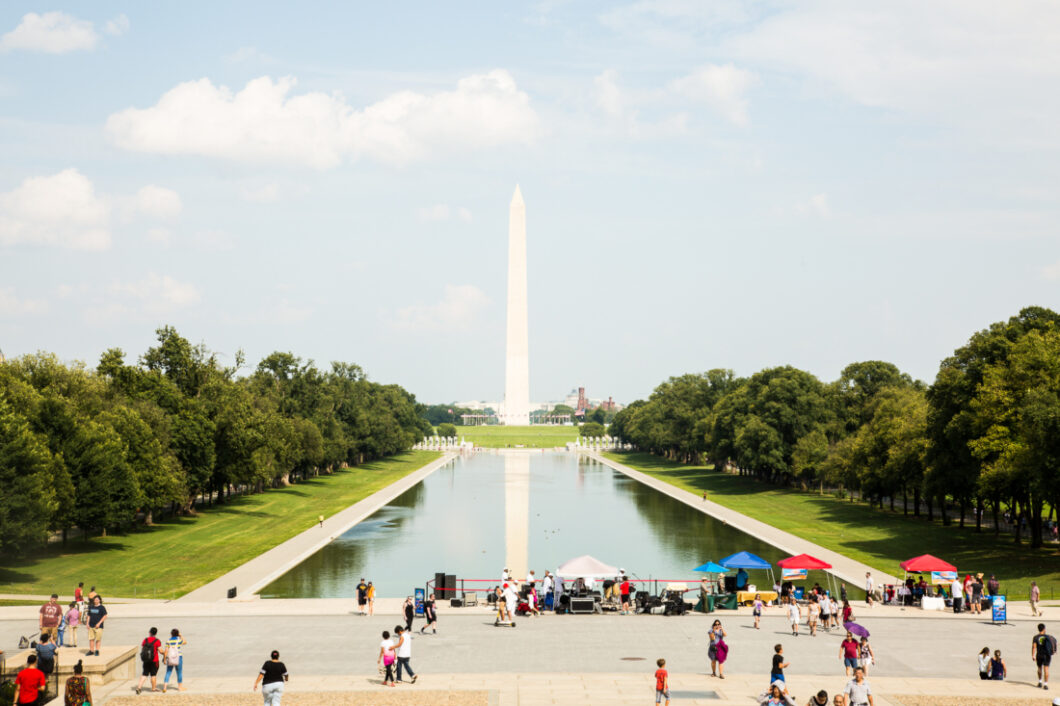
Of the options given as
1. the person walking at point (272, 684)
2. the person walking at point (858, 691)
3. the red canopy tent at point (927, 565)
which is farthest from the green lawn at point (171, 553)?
the red canopy tent at point (927, 565)

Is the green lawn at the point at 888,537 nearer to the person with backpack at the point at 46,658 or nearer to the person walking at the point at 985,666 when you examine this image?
the person walking at the point at 985,666

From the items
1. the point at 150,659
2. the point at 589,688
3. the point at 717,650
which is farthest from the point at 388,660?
the point at 717,650

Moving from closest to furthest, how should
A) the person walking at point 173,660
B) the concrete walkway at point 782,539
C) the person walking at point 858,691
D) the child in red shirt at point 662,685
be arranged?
1. the person walking at point 858,691
2. the child in red shirt at point 662,685
3. the person walking at point 173,660
4. the concrete walkway at point 782,539

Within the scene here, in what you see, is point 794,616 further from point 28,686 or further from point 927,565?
point 28,686

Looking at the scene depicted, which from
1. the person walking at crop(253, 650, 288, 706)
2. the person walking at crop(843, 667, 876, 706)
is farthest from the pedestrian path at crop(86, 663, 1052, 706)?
the person walking at crop(843, 667, 876, 706)

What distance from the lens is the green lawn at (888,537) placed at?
145 feet

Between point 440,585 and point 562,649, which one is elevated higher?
point 440,585

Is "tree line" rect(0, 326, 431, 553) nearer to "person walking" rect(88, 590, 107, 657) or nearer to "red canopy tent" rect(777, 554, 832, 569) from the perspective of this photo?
"person walking" rect(88, 590, 107, 657)

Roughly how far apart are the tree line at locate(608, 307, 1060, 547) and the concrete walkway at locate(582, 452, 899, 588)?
758 centimetres

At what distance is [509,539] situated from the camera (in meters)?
60.0

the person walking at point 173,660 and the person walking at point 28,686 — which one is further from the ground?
the person walking at point 28,686

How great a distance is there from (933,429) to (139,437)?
4538cm

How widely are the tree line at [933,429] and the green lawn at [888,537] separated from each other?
185 centimetres

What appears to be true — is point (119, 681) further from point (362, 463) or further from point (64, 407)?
point (362, 463)
